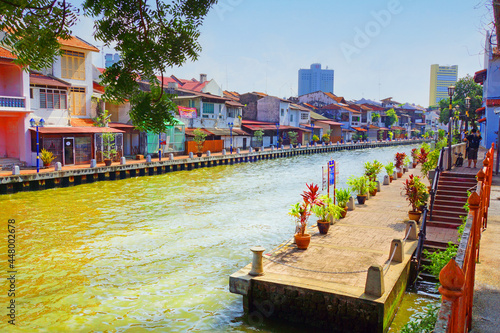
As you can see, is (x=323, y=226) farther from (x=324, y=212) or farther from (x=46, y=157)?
(x=46, y=157)

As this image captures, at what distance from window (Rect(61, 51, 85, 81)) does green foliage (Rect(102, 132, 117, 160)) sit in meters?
5.09

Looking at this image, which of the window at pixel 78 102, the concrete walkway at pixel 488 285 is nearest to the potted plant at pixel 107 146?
the window at pixel 78 102

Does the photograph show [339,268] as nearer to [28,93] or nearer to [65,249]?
[65,249]

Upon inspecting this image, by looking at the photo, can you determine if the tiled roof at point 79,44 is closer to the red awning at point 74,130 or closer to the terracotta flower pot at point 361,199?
the red awning at point 74,130

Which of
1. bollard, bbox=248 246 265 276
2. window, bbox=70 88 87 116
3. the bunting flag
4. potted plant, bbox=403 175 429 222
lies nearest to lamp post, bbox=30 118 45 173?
window, bbox=70 88 87 116

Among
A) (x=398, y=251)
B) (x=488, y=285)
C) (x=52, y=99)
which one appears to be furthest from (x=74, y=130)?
(x=488, y=285)

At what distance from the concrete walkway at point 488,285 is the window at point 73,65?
100ft

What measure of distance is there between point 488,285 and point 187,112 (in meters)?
40.4

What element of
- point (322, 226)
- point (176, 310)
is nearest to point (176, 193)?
point (322, 226)

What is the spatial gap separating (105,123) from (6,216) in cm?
1600

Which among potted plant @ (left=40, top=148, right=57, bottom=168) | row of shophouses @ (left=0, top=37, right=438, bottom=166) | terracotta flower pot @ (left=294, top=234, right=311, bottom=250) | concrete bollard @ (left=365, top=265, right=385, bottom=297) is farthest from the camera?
row of shophouses @ (left=0, top=37, right=438, bottom=166)

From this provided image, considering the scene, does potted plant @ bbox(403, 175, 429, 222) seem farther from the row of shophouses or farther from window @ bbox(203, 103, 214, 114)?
window @ bbox(203, 103, 214, 114)

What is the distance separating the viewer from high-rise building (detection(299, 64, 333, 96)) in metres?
184

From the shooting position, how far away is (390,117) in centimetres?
10069
